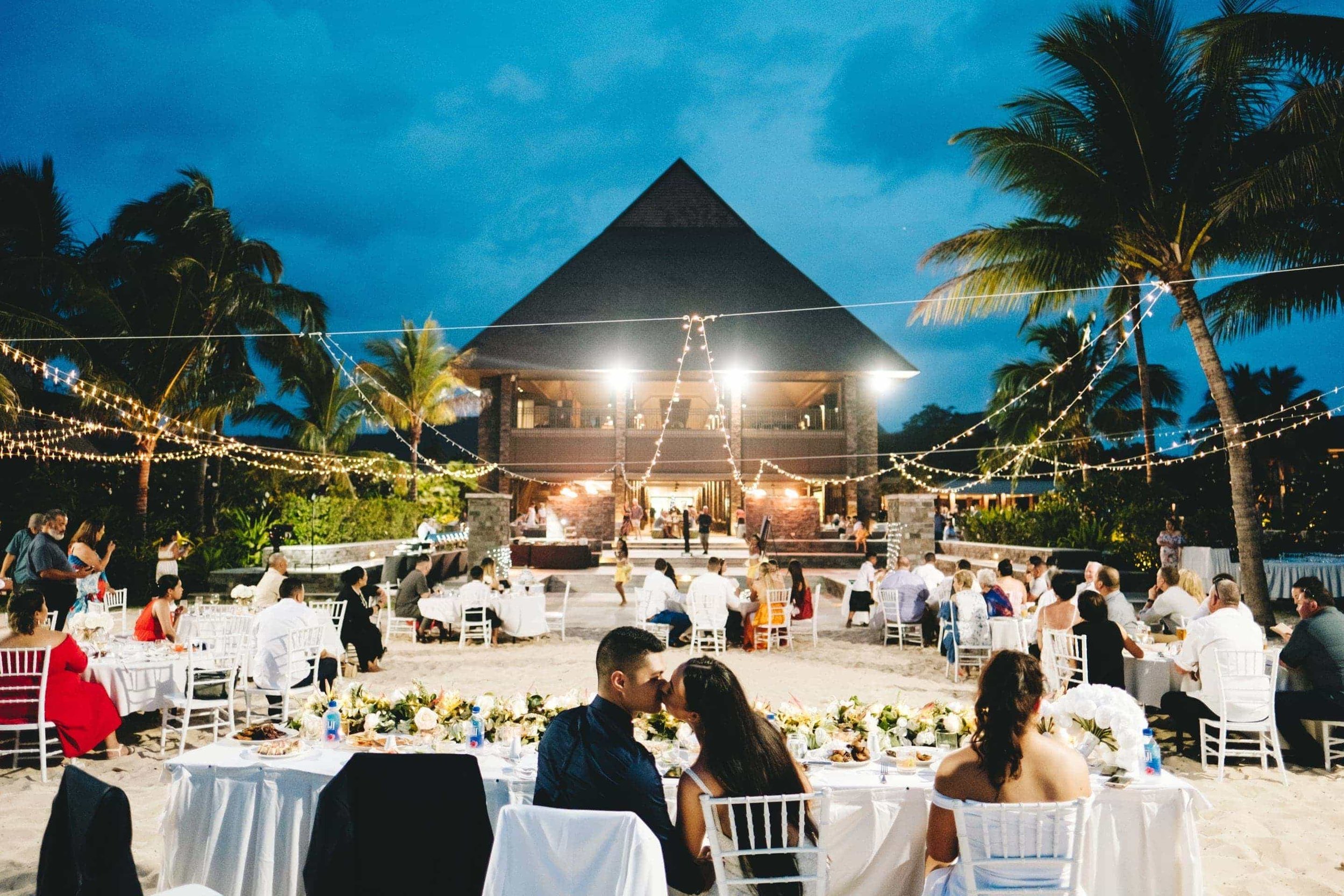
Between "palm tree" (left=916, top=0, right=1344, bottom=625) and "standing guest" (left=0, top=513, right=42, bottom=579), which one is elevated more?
"palm tree" (left=916, top=0, right=1344, bottom=625)

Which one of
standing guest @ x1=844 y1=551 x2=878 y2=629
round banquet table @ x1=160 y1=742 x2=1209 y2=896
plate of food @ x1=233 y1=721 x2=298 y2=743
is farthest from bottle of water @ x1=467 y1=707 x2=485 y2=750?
standing guest @ x1=844 y1=551 x2=878 y2=629

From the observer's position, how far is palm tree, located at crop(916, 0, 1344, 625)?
27.1 ft

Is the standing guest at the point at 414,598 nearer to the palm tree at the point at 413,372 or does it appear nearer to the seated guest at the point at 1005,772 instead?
the seated guest at the point at 1005,772

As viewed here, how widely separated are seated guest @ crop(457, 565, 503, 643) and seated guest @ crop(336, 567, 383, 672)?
1.66 m

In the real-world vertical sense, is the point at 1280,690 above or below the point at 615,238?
below

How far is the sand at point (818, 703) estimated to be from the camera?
3865 millimetres

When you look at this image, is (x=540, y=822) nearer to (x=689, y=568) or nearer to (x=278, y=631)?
(x=278, y=631)

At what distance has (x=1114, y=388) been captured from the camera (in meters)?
22.2

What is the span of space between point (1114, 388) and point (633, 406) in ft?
46.1

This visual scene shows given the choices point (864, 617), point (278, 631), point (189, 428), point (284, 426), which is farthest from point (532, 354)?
point (278, 631)

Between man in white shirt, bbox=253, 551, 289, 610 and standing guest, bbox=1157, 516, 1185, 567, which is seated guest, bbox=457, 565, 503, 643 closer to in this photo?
man in white shirt, bbox=253, 551, 289, 610

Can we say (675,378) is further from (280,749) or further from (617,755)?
(617,755)

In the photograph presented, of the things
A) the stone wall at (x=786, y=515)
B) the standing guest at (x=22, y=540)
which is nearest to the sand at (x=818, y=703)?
the standing guest at (x=22, y=540)

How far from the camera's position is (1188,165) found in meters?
9.34
